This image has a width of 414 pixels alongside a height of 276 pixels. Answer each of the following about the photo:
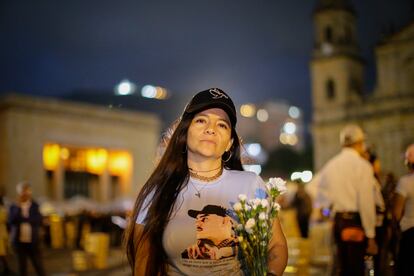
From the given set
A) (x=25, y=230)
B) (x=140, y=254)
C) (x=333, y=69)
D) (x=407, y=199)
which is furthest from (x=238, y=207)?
(x=333, y=69)

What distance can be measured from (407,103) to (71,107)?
83.6ft

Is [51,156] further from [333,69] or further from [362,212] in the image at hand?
[362,212]

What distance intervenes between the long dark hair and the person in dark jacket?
7.07 m

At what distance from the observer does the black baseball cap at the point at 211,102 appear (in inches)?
112

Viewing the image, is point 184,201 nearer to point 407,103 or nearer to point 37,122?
point 37,122

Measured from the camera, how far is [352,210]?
584 centimetres

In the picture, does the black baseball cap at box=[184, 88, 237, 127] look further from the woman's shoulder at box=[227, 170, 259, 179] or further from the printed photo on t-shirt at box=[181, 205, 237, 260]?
the printed photo on t-shirt at box=[181, 205, 237, 260]

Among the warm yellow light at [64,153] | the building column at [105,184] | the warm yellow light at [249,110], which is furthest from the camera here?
the warm yellow light at [249,110]

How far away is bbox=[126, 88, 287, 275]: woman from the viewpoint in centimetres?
267

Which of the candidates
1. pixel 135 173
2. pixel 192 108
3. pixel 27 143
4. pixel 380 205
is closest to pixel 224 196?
pixel 192 108

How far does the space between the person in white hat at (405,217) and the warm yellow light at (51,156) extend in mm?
33397

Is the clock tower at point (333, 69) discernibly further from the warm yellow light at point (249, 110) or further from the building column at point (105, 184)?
the warm yellow light at point (249, 110)

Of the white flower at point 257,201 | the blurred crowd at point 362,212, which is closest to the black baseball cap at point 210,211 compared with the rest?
the white flower at point 257,201

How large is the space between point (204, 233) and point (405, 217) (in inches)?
133
